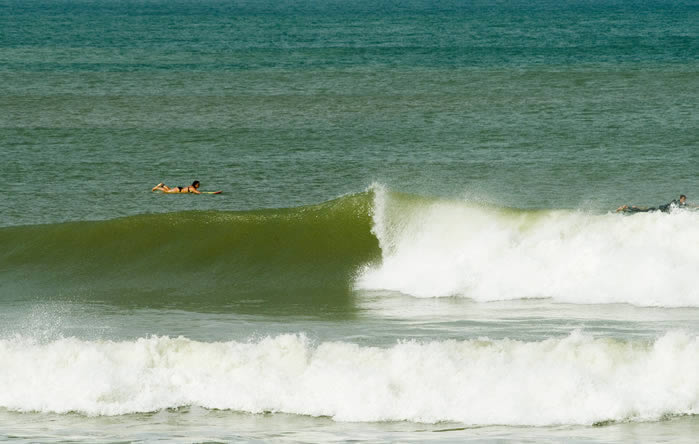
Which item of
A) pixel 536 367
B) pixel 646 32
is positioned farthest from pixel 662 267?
pixel 646 32

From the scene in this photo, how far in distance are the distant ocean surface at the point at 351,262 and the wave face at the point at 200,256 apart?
68 millimetres

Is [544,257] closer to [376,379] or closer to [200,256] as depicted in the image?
[200,256]

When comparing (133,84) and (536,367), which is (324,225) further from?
(133,84)

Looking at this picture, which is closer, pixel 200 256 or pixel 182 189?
pixel 200 256

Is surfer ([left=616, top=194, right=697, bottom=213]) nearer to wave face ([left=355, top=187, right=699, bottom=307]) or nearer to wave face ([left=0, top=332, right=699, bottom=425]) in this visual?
wave face ([left=355, top=187, right=699, bottom=307])

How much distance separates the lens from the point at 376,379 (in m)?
12.9

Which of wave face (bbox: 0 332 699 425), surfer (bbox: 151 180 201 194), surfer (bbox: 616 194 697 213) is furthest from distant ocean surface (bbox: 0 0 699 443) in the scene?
surfer (bbox: 616 194 697 213)

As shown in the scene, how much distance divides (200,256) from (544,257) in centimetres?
673

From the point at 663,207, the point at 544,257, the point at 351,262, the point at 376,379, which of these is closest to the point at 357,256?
the point at 351,262

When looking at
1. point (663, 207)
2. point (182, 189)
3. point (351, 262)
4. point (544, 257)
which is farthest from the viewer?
point (182, 189)

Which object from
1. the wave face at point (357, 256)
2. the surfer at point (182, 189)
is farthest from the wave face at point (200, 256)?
the surfer at point (182, 189)

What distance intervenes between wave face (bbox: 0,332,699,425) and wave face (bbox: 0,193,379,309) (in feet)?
15.4

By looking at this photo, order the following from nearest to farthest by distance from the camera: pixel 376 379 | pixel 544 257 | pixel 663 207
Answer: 1. pixel 376 379
2. pixel 544 257
3. pixel 663 207

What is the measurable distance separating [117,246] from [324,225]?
420 centimetres
